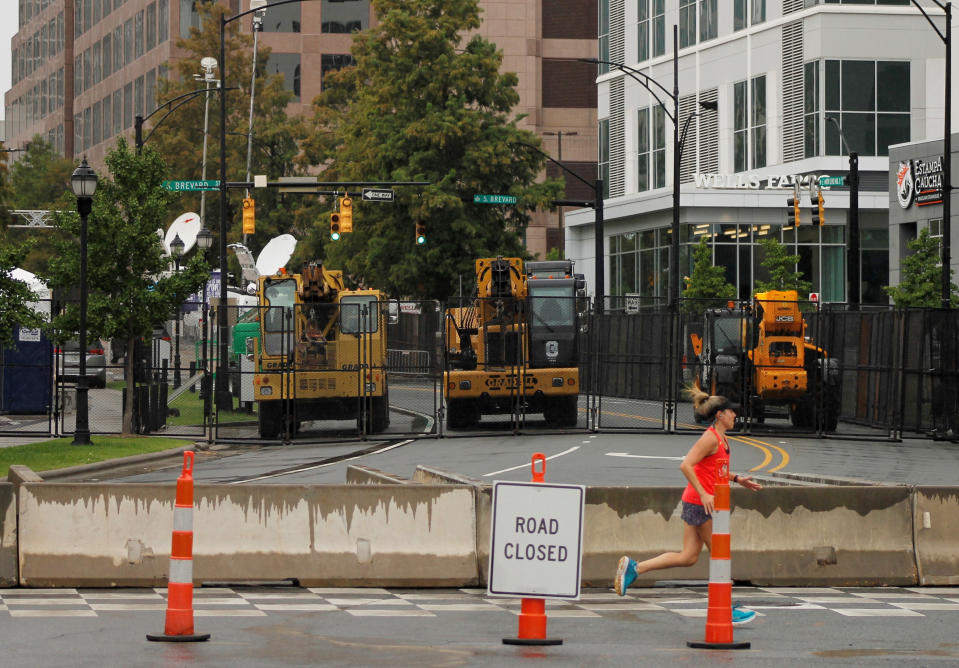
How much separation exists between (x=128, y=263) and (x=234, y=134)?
44349mm

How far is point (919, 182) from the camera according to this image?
5553 centimetres

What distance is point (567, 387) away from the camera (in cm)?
3131

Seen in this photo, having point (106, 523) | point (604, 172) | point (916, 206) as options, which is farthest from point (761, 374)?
point (604, 172)

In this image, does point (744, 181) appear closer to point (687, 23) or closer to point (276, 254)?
point (687, 23)

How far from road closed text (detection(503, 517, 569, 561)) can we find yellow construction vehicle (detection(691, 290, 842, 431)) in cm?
2096

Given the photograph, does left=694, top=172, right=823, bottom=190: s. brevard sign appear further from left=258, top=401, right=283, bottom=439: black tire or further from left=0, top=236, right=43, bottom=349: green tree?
left=0, top=236, right=43, bottom=349: green tree

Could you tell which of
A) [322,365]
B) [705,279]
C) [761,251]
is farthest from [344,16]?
[322,365]

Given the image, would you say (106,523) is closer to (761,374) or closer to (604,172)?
(761,374)

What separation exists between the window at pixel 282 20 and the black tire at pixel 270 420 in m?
71.1

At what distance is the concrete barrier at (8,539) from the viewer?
41.6 ft

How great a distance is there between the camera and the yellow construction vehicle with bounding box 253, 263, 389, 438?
29.8 m

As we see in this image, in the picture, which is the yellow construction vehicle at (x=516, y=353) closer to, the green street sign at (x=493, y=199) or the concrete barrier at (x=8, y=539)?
the green street sign at (x=493, y=199)

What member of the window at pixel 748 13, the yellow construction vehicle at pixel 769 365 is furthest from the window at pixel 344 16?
the yellow construction vehicle at pixel 769 365

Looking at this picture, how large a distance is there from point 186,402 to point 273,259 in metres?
6.02
